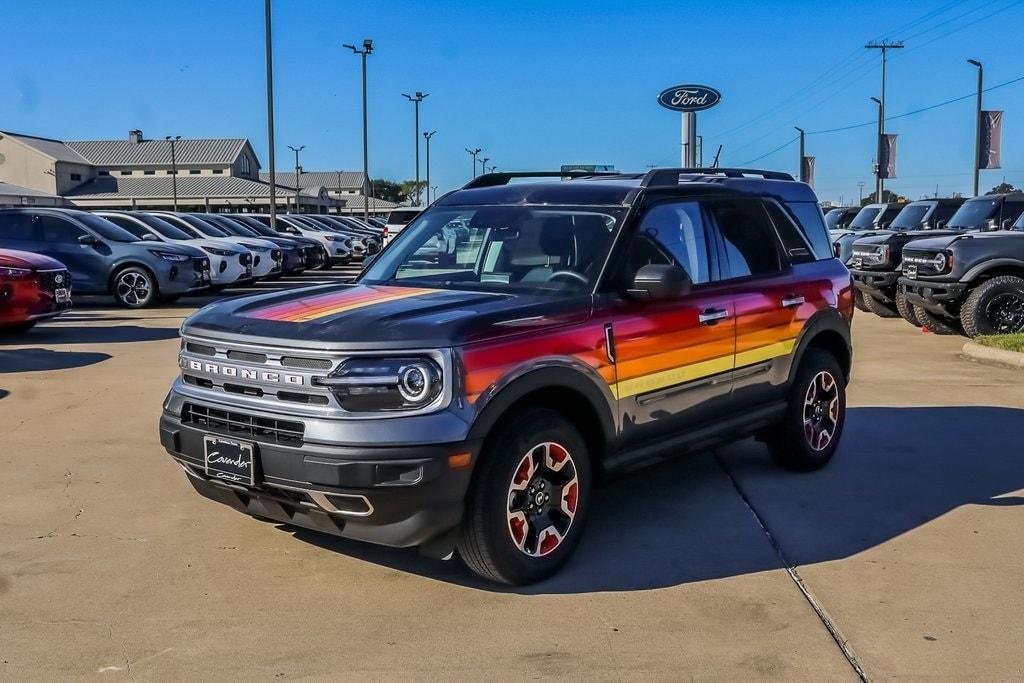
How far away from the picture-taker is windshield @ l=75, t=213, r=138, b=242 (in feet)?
53.9

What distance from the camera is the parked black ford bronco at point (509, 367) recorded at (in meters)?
3.98

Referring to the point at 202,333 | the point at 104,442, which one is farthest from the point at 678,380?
the point at 104,442

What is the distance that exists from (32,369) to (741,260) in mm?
7589

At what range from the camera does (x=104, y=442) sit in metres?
7.04

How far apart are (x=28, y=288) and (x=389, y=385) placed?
9395 mm

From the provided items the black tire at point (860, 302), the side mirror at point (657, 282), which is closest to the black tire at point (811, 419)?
the side mirror at point (657, 282)

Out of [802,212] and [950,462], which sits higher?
[802,212]

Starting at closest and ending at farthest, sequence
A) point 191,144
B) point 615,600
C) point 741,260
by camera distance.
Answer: point 615,600, point 741,260, point 191,144

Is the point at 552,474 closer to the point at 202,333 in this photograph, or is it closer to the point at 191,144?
the point at 202,333

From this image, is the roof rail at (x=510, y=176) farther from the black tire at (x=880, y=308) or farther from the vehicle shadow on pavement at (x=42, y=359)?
the black tire at (x=880, y=308)

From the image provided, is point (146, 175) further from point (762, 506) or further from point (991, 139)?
point (762, 506)

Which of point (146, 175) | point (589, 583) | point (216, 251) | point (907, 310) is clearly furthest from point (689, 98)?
point (146, 175)

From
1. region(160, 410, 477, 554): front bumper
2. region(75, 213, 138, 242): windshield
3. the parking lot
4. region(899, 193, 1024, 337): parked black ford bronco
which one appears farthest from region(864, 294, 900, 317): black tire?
region(160, 410, 477, 554): front bumper

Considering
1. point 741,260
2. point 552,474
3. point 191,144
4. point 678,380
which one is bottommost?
point 552,474
